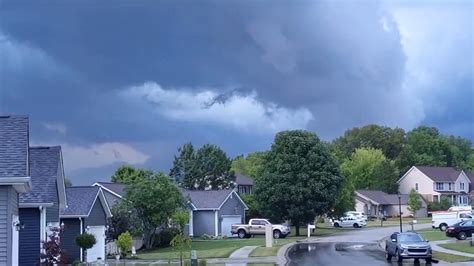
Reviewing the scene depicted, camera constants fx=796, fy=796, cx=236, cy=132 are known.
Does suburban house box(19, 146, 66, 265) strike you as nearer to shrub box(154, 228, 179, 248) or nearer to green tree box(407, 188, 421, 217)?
shrub box(154, 228, 179, 248)

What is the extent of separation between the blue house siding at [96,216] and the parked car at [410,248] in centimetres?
1742

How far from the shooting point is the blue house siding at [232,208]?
82613 mm

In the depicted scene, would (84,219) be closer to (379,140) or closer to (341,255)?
(341,255)

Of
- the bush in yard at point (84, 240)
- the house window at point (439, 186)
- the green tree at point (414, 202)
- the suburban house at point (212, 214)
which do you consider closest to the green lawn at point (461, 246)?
the bush in yard at point (84, 240)

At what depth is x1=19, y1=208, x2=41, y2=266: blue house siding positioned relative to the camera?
107 ft

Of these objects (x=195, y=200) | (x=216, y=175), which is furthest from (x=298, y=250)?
(x=216, y=175)

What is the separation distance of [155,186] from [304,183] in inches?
876

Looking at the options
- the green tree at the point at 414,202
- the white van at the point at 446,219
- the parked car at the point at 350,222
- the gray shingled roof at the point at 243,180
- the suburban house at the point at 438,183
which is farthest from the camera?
the suburban house at the point at 438,183

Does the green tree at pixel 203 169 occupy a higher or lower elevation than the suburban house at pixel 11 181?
higher

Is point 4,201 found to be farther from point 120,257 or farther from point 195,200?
point 195,200

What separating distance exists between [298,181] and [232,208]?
8.25 m

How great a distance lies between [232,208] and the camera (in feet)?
277

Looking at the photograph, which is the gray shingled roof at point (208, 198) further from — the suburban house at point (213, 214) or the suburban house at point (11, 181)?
the suburban house at point (11, 181)

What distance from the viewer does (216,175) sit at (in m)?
122
